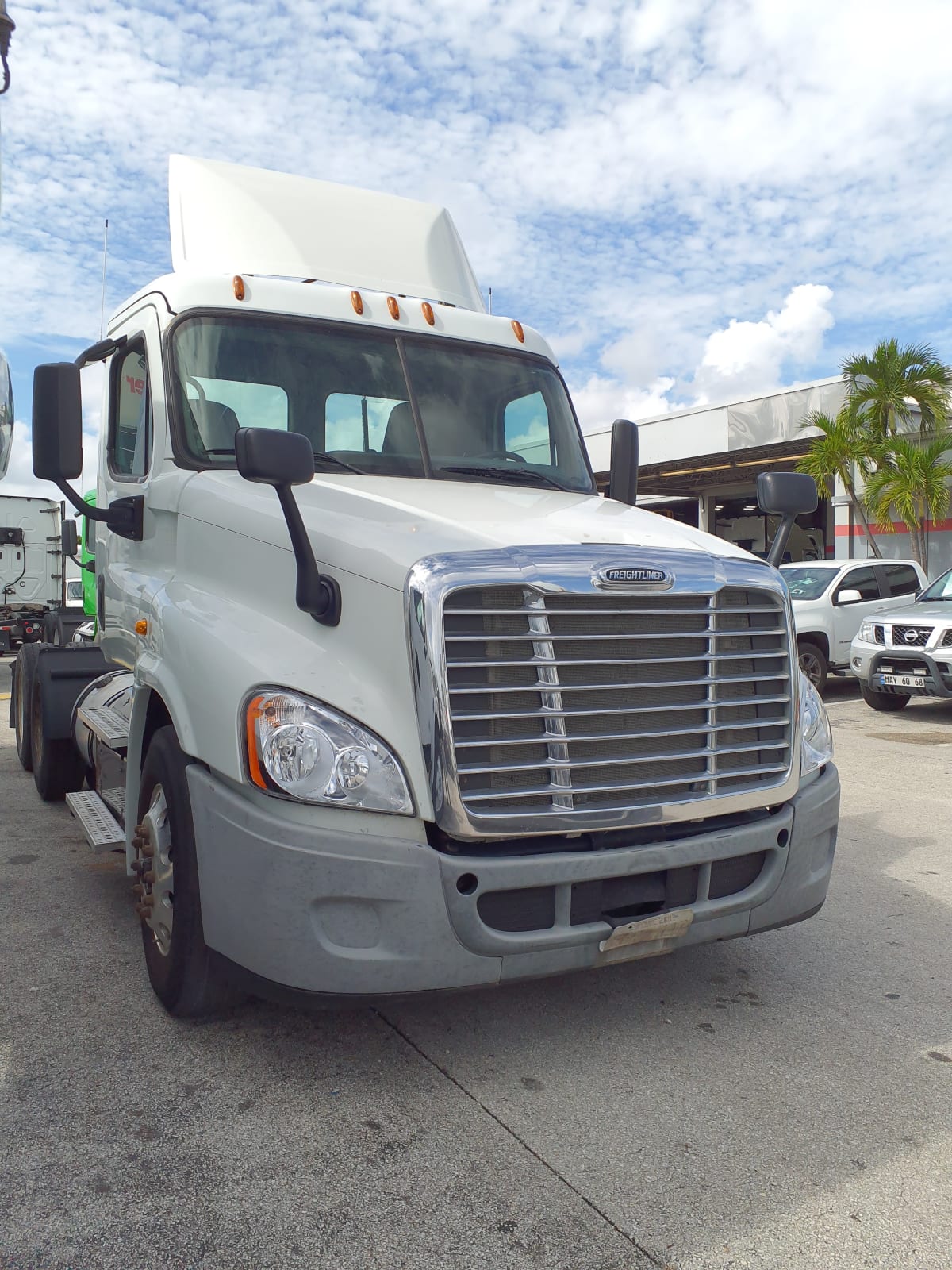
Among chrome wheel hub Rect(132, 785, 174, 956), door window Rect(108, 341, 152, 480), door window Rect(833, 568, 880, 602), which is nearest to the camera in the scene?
chrome wheel hub Rect(132, 785, 174, 956)

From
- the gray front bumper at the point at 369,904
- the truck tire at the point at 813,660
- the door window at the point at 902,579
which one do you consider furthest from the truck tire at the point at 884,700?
the gray front bumper at the point at 369,904

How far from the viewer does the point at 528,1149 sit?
112 inches

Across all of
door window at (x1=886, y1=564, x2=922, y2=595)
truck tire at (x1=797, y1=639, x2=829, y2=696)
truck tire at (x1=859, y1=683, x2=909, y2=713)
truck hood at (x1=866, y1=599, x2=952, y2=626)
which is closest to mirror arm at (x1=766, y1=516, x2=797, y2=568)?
truck hood at (x1=866, y1=599, x2=952, y2=626)

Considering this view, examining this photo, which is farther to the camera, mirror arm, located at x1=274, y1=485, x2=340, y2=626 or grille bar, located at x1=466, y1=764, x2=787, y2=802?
mirror arm, located at x1=274, y1=485, x2=340, y2=626

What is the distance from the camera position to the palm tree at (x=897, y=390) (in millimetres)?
18656

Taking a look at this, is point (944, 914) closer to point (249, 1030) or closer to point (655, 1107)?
point (655, 1107)

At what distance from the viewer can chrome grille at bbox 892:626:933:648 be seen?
35.5 feet

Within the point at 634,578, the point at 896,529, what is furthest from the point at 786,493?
the point at 896,529

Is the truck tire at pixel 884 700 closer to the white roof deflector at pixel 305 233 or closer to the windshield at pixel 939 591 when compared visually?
the windshield at pixel 939 591

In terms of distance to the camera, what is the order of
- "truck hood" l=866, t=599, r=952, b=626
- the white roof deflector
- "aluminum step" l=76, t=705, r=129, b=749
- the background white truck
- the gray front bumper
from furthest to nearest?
1. the background white truck
2. "truck hood" l=866, t=599, r=952, b=626
3. the white roof deflector
4. "aluminum step" l=76, t=705, r=129, b=749
5. the gray front bumper

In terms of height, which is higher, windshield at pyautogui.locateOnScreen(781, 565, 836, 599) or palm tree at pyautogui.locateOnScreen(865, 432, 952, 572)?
palm tree at pyautogui.locateOnScreen(865, 432, 952, 572)

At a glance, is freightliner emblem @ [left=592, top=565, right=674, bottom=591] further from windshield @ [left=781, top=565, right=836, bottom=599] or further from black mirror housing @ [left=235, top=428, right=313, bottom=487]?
windshield @ [left=781, top=565, right=836, bottom=599]

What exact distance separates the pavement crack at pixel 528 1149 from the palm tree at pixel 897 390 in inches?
705

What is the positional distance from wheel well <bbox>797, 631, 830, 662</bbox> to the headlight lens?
9.29m
